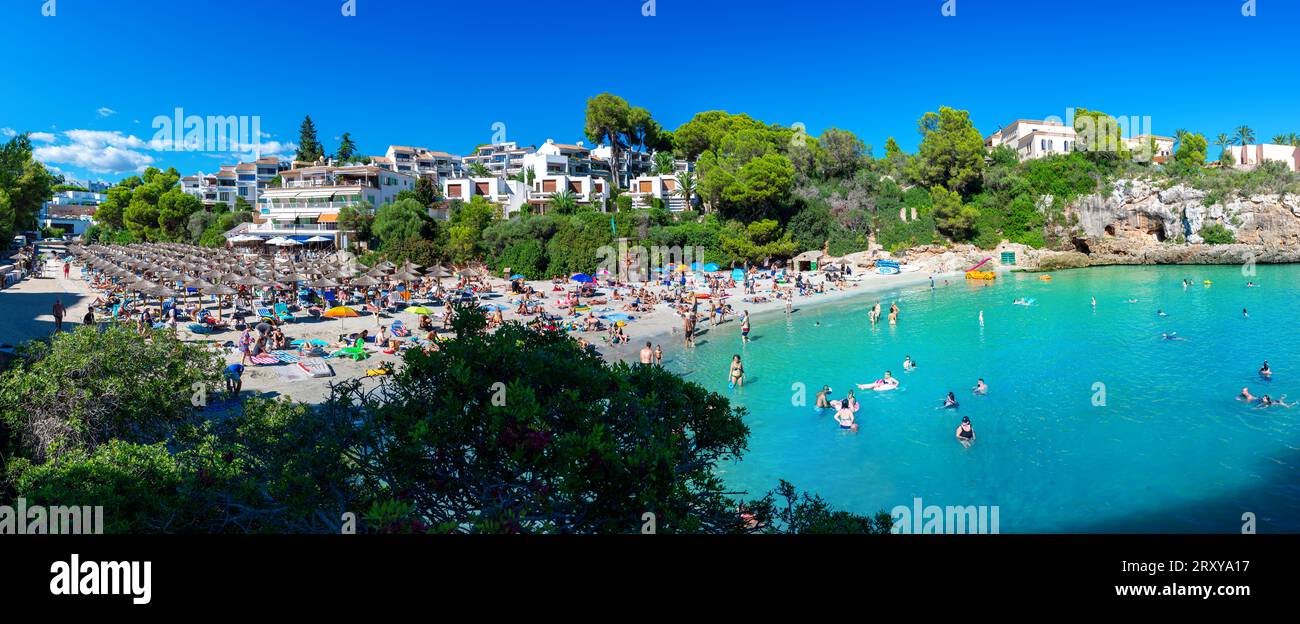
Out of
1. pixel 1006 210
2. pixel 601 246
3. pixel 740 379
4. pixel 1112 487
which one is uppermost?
pixel 1006 210

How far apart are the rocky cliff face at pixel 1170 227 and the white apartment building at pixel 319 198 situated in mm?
55962

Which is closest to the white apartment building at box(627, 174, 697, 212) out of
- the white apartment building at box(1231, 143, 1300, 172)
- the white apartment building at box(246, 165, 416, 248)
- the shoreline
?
the shoreline

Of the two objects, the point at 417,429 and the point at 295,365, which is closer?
the point at 417,429

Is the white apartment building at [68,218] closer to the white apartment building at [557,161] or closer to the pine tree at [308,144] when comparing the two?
the pine tree at [308,144]

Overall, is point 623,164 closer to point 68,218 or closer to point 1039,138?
point 1039,138

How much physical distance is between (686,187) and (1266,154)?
→ 62.7 m

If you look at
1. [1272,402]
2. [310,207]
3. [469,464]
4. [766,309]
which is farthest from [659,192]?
[469,464]

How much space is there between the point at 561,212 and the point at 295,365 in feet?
114

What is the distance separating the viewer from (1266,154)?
68.1 meters

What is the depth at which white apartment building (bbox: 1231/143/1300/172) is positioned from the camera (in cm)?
6650

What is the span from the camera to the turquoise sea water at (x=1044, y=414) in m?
12.3
